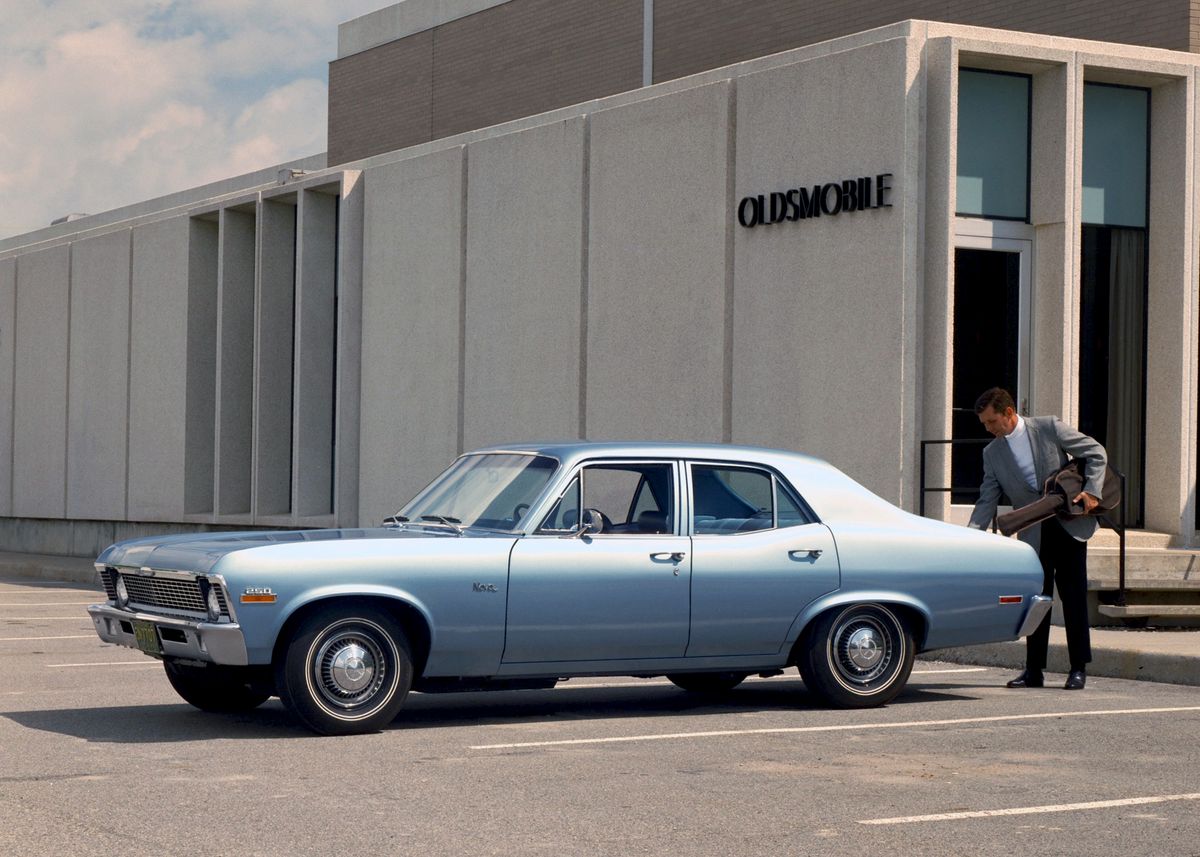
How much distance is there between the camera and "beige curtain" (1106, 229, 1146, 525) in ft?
58.4

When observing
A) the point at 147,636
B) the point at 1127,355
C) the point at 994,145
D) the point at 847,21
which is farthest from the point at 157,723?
the point at 847,21

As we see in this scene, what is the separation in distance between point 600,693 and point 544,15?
2177 cm

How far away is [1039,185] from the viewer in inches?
676

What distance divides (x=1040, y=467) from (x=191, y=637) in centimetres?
561

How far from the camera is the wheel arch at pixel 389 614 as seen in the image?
8930 millimetres

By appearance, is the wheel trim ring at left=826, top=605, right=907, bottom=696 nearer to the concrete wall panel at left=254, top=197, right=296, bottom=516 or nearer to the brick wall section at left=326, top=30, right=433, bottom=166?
the concrete wall panel at left=254, top=197, right=296, bottom=516

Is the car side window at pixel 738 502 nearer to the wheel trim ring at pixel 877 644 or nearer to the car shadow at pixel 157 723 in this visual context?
the wheel trim ring at pixel 877 644

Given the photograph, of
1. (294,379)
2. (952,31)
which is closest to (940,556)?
(952,31)

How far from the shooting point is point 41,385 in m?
34.5

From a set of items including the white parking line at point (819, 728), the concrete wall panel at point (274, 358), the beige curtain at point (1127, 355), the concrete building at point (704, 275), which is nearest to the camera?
the white parking line at point (819, 728)

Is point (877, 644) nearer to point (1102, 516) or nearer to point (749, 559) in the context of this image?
point (749, 559)

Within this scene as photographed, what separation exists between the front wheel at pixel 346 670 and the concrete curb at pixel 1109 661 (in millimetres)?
4982

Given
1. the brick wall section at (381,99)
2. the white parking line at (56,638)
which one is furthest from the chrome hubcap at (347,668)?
the brick wall section at (381,99)

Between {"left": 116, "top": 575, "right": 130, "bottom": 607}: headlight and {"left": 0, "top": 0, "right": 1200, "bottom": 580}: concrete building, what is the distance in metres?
8.55
